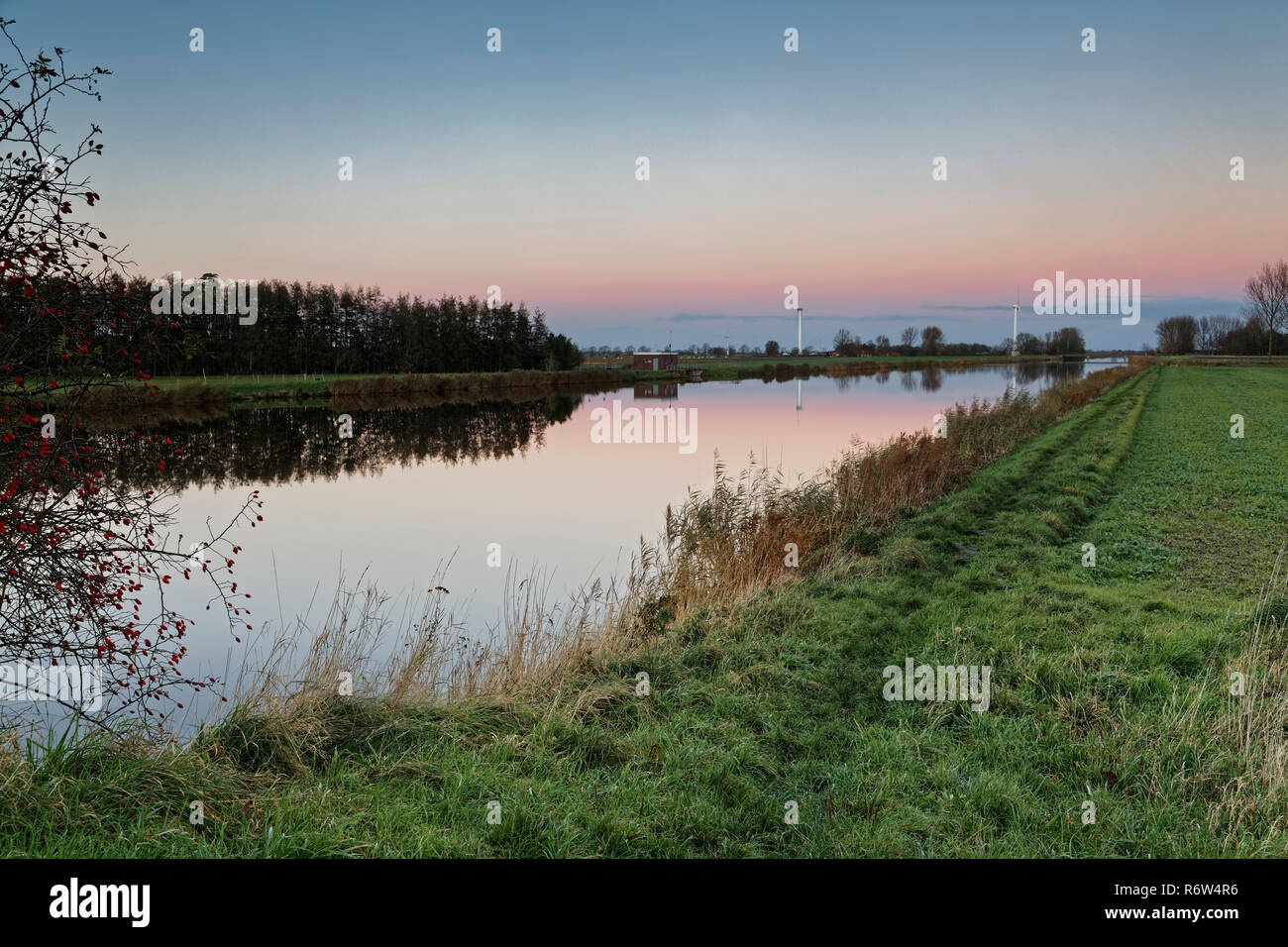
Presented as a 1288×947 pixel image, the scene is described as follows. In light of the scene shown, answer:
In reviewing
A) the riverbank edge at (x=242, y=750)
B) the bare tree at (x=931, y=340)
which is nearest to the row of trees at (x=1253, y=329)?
the bare tree at (x=931, y=340)

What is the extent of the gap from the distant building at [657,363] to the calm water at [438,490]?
51.3m

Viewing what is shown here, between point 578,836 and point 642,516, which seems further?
point 642,516

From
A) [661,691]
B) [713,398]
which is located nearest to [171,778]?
[661,691]

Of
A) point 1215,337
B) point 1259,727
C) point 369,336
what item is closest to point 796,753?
point 1259,727

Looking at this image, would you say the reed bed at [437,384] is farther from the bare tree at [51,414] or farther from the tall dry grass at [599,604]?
the bare tree at [51,414]

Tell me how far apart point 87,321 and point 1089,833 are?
6.98 meters

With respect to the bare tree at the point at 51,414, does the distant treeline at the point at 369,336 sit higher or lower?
higher

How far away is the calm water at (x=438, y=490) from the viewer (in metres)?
13.2

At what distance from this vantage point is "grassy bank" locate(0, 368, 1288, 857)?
13.3ft

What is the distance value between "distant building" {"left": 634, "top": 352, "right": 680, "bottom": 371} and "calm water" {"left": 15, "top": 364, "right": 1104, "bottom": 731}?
5135cm

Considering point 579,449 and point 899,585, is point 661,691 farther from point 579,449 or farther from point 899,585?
point 579,449

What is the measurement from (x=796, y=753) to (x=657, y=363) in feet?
313

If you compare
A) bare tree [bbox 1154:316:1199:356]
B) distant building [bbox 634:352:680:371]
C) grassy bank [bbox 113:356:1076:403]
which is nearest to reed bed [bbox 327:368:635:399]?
grassy bank [bbox 113:356:1076:403]

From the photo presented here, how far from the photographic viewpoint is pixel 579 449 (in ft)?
106
